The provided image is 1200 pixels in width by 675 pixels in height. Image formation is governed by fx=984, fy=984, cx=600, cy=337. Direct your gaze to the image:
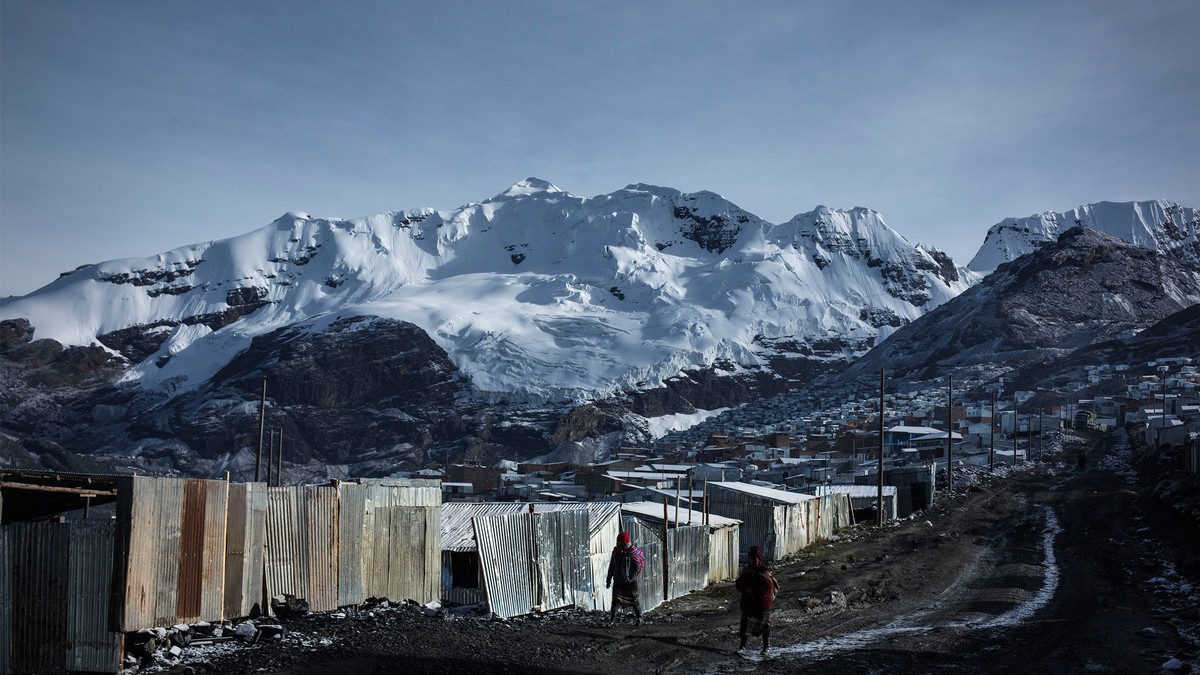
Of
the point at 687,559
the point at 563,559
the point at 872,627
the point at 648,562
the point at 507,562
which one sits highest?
the point at 507,562

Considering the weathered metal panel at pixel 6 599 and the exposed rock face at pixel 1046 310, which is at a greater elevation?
the exposed rock face at pixel 1046 310

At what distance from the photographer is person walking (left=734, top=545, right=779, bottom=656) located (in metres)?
12.7

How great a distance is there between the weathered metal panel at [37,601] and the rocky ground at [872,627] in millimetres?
1147

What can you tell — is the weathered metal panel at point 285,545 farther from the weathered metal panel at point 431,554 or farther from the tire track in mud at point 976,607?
the tire track in mud at point 976,607

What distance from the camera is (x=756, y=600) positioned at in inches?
503

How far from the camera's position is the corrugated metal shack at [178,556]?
34.6 feet

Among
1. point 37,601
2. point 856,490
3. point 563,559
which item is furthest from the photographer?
point 856,490

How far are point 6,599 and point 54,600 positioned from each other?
1.47 ft

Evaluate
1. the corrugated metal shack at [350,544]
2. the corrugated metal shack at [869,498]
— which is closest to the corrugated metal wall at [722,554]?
the corrugated metal shack at [350,544]

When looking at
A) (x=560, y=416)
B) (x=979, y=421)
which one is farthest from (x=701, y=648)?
(x=560, y=416)

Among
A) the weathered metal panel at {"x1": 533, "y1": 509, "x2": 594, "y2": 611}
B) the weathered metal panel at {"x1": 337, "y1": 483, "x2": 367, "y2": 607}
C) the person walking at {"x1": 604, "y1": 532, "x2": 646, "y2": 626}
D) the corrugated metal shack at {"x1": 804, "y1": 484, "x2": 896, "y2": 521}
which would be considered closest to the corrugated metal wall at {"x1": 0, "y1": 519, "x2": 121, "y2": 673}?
the weathered metal panel at {"x1": 337, "y1": 483, "x2": 367, "y2": 607}

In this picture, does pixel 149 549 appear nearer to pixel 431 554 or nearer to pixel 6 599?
pixel 6 599

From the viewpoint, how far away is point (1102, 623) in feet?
48.9

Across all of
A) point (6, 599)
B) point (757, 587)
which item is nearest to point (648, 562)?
point (757, 587)
